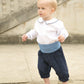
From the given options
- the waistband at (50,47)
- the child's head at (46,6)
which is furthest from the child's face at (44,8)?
the waistband at (50,47)

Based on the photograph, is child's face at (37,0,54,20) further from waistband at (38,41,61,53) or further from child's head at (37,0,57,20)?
waistband at (38,41,61,53)

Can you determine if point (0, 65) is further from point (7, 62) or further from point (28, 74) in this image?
point (28, 74)

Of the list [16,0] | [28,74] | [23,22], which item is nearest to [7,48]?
[23,22]

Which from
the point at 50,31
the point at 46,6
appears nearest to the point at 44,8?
the point at 46,6

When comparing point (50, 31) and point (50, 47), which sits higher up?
point (50, 31)

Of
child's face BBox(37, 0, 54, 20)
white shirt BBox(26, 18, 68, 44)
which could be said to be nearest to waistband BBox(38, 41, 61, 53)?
white shirt BBox(26, 18, 68, 44)

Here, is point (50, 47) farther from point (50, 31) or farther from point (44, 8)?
point (44, 8)

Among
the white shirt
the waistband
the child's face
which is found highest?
the child's face

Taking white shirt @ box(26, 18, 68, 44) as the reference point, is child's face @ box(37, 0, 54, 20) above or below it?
above

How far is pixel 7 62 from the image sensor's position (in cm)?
415

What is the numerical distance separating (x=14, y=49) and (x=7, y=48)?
0.18m

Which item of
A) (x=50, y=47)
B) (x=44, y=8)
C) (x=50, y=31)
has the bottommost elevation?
(x=50, y=47)

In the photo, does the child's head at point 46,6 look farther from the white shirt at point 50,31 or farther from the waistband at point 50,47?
the waistband at point 50,47

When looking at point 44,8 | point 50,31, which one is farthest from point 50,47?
point 44,8
